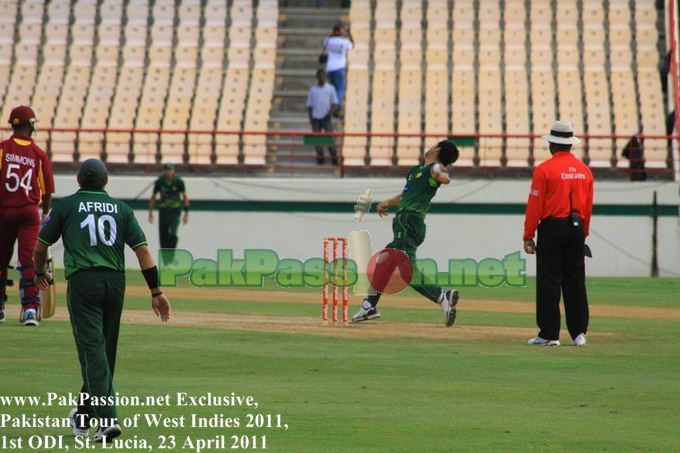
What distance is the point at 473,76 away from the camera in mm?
37906

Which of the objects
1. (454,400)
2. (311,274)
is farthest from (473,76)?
(454,400)

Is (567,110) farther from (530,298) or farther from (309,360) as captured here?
(309,360)

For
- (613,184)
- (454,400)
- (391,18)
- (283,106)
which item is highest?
(391,18)

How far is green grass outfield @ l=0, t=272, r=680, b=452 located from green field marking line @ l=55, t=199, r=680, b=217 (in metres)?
14.2

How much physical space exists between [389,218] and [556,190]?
1828cm

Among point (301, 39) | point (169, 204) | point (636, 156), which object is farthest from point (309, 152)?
point (636, 156)

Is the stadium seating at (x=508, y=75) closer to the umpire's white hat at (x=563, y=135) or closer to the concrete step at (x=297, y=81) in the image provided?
the concrete step at (x=297, y=81)

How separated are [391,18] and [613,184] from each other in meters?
9.67

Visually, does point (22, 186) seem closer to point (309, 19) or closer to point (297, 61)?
point (297, 61)

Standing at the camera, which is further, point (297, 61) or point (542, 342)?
point (297, 61)

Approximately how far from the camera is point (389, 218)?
3375cm

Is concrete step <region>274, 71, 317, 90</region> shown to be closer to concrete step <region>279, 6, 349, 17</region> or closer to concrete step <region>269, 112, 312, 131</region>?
concrete step <region>269, 112, 312, 131</region>

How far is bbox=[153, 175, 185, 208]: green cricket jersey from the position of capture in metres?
31.3

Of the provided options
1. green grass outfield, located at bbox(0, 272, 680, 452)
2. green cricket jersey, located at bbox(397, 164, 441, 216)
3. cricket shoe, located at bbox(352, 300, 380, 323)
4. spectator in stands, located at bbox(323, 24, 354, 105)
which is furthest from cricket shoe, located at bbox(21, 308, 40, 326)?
spectator in stands, located at bbox(323, 24, 354, 105)
